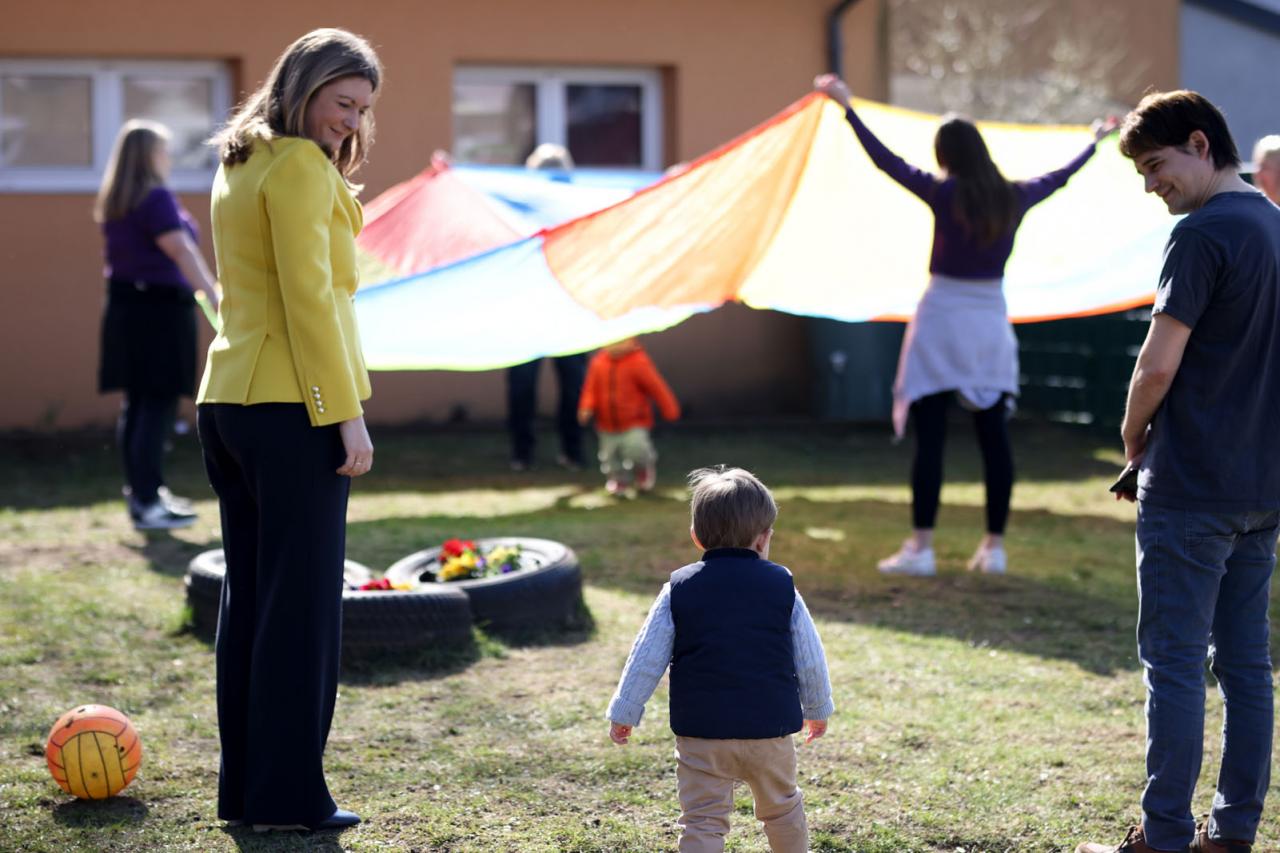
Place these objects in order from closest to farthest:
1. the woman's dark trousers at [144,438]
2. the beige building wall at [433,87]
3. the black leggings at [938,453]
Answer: the black leggings at [938,453] < the woman's dark trousers at [144,438] < the beige building wall at [433,87]

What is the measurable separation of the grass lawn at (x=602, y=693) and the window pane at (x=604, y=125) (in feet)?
13.4

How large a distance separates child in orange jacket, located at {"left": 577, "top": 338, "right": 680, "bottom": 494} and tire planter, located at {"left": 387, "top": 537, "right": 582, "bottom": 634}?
275cm

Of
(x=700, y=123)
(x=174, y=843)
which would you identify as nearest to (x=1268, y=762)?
(x=174, y=843)

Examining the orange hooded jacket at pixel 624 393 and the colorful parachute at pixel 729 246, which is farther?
the orange hooded jacket at pixel 624 393

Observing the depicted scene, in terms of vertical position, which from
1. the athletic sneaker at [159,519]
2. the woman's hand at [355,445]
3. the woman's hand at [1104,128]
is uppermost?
the woman's hand at [1104,128]

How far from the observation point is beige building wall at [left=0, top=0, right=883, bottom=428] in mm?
10602

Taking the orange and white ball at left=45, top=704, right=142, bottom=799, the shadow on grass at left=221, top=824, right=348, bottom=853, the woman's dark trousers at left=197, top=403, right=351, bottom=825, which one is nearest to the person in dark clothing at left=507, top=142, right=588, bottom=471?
the orange and white ball at left=45, top=704, right=142, bottom=799

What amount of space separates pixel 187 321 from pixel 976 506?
13.6 ft

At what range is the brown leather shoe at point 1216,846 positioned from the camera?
10.8ft

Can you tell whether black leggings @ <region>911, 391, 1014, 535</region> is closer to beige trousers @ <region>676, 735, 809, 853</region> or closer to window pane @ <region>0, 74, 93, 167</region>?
beige trousers @ <region>676, 735, 809, 853</region>

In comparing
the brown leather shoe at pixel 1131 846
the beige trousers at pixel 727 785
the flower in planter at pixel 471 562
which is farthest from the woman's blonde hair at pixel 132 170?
the brown leather shoe at pixel 1131 846

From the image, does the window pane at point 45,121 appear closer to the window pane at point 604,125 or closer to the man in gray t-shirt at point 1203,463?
the window pane at point 604,125

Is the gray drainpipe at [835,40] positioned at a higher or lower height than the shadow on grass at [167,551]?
higher

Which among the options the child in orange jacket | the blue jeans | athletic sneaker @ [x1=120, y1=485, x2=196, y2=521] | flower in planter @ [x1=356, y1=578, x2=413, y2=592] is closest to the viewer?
the blue jeans
